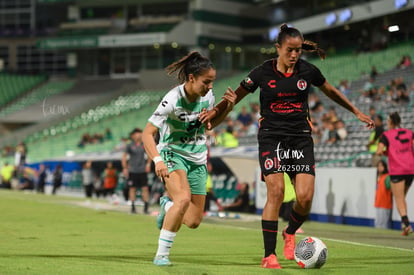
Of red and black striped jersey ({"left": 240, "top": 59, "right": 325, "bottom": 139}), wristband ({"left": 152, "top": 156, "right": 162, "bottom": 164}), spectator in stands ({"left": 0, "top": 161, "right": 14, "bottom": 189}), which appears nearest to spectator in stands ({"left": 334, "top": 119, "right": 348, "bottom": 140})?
red and black striped jersey ({"left": 240, "top": 59, "right": 325, "bottom": 139})

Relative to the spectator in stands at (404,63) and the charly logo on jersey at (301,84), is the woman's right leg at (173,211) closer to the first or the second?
the charly logo on jersey at (301,84)

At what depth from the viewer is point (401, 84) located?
90.1ft

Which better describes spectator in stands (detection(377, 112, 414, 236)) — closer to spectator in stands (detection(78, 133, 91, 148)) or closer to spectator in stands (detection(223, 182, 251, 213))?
spectator in stands (detection(223, 182, 251, 213))

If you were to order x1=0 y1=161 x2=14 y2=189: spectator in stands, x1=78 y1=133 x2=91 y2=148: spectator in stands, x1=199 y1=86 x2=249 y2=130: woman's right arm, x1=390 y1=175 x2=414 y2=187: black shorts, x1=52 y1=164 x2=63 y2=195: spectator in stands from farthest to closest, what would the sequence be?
x1=78 y1=133 x2=91 y2=148: spectator in stands, x1=0 y1=161 x2=14 y2=189: spectator in stands, x1=52 y1=164 x2=63 y2=195: spectator in stands, x1=390 y1=175 x2=414 y2=187: black shorts, x1=199 y1=86 x2=249 y2=130: woman's right arm

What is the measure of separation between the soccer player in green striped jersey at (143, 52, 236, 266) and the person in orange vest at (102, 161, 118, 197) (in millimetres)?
20771

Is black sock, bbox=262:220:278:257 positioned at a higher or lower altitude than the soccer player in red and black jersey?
lower

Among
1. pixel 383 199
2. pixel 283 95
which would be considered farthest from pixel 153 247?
pixel 383 199

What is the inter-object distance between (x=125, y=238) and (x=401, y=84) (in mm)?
16482

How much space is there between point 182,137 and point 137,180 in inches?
495

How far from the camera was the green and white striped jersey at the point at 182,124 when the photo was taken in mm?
8672

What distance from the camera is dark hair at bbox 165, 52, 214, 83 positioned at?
866 centimetres

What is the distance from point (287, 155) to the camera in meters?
9.23

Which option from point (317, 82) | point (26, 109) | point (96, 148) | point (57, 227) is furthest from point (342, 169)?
point (26, 109)

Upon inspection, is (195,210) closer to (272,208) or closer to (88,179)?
(272,208)
